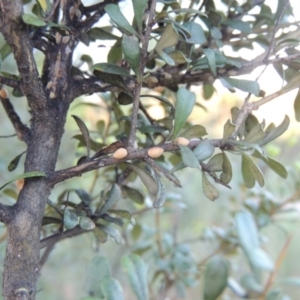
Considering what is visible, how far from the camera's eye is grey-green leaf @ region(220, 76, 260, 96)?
361mm

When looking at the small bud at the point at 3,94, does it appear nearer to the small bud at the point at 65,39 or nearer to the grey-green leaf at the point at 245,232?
the small bud at the point at 65,39

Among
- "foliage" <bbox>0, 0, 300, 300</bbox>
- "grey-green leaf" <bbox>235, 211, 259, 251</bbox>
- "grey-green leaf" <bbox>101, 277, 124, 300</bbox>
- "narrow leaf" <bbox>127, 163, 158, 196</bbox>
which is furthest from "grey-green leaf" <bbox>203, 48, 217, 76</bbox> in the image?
"grey-green leaf" <bbox>235, 211, 259, 251</bbox>

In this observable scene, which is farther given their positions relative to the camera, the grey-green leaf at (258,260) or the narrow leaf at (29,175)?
the grey-green leaf at (258,260)

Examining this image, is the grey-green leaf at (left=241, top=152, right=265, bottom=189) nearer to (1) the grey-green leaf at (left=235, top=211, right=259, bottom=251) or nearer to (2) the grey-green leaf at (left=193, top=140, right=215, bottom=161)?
(2) the grey-green leaf at (left=193, top=140, right=215, bottom=161)

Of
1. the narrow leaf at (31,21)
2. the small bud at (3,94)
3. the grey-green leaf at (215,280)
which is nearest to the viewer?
the narrow leaf at (31,21)

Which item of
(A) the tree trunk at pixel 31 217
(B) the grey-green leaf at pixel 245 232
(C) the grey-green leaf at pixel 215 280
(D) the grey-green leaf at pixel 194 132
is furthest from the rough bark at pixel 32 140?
(B) the grey-green leaf at pixel 245 232

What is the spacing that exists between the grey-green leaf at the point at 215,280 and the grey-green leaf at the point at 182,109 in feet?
0.84

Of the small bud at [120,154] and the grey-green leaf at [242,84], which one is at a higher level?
the grey-green leaf at [242,84]

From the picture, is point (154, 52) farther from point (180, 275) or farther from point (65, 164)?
point (65, 164)

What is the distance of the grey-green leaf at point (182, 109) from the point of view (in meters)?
0.33

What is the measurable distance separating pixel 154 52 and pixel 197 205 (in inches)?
47.8

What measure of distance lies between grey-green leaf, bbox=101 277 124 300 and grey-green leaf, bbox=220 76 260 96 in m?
0.21

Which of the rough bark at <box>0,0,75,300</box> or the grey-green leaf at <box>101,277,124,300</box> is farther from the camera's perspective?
the grey-green leaf at <box>101,277,124,300</box>

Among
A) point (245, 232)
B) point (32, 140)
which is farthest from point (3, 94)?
point (245, 232)
